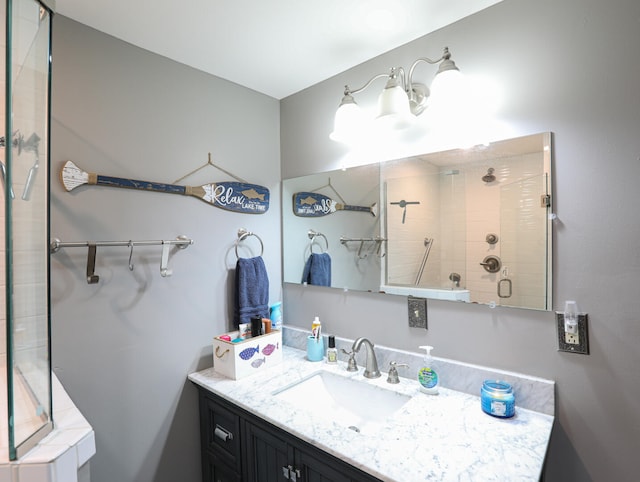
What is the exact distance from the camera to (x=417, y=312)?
147 cm

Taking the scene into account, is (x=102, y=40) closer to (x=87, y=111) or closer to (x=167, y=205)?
(x=87, y=111)

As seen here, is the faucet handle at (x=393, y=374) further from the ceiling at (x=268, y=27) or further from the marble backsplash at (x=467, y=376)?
the ceiling at (x=268, y=27)

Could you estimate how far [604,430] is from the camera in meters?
1.06

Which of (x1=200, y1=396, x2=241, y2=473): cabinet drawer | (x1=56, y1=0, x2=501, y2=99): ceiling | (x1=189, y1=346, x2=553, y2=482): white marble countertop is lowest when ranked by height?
(x1=200, y1=396, x2=241, y2=473): cabinet drawer

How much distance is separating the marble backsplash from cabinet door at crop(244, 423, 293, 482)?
54cm

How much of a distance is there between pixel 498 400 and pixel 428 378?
259mm

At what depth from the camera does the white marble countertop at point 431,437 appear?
0.90 m

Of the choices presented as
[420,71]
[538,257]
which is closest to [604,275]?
[538,257]

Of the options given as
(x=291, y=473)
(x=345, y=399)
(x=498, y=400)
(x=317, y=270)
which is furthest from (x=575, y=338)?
(x=317, y=270)

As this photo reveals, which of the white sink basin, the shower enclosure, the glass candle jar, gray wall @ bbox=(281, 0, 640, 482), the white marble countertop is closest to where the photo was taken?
the shower enclosure

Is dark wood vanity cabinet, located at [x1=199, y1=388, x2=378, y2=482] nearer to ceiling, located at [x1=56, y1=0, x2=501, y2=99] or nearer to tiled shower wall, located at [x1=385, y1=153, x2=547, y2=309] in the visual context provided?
tiled shower wall, located at [x1=385, y1=153, x2=547, y2=309]

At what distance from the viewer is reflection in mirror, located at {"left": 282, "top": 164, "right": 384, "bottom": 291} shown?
5.37ft

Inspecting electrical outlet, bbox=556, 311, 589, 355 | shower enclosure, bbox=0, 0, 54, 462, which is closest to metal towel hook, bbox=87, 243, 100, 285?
shower enclosure, bbox=0, 0, 54, 462

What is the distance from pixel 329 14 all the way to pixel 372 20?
0.17 metres
